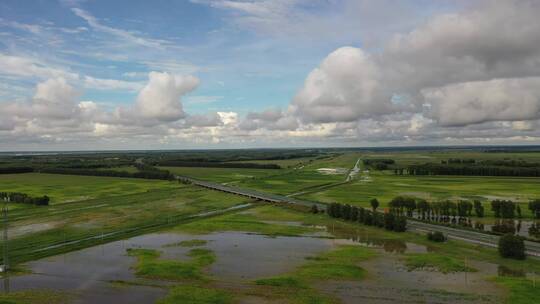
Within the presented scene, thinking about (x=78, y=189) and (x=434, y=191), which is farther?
(x=78, y=189)

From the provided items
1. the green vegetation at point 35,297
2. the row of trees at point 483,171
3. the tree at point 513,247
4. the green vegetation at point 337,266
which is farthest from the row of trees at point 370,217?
the row of trees at point 483,171

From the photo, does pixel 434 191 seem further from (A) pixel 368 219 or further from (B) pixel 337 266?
(B) pixel 337 266

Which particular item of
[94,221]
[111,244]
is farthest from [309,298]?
[94,221]

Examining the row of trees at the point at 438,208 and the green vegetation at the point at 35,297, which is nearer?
the green vegetation at the point at 35,297

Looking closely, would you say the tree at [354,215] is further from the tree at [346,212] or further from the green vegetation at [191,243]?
the green vegetation at [191,243]

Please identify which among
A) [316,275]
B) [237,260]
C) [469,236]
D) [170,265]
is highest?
[469,236]

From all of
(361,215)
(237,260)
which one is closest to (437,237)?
(361,215)

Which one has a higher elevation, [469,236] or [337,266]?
[469,236]

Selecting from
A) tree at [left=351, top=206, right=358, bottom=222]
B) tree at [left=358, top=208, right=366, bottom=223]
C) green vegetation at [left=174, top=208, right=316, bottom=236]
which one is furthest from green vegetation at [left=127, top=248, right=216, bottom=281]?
tree at [left=351, top=206, right=358, bottom=222]
